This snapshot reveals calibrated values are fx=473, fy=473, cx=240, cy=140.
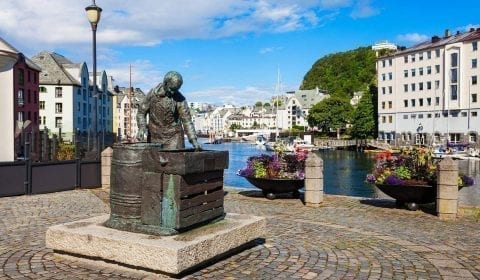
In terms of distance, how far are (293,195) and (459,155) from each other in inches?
2474

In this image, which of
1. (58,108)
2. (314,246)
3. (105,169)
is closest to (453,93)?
(58,108)

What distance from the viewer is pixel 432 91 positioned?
84250 mm

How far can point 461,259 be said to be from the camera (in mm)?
7340

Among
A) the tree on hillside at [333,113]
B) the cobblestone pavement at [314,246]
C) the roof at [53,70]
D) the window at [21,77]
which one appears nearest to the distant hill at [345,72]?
the tree on hillside at [333,113]

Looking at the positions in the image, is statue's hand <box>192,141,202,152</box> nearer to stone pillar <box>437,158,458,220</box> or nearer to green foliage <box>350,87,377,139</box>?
stone pillar <box>437,158,458,220</box>

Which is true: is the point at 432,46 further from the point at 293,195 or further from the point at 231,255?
the point at 231,255

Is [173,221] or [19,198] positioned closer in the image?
[173,221]

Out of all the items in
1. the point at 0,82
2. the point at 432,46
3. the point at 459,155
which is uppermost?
the point at 432,46

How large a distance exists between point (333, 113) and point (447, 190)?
109m

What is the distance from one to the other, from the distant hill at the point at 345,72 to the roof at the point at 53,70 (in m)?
86.1

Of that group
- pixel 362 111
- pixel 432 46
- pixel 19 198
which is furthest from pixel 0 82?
pixel 362 111

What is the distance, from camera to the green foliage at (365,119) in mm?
102188

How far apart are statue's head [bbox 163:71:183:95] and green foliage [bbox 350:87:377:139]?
98.4 meters

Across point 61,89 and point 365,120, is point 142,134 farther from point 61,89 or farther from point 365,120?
point 365,120
